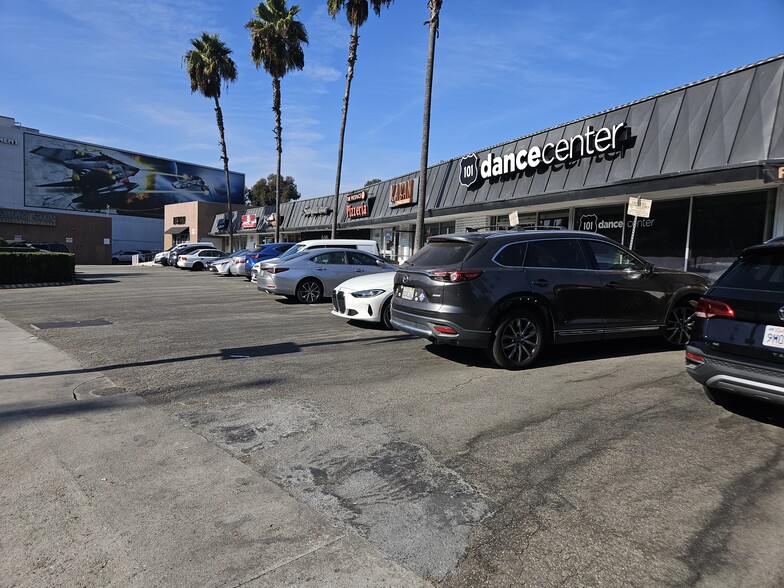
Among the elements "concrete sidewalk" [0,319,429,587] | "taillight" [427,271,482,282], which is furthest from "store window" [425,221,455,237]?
"concrete sidewalk" [0,319,429,587]

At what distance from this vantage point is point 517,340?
6438mm

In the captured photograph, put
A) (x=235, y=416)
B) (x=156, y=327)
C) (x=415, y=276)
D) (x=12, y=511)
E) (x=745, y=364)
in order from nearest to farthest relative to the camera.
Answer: (x=12, y=511), (x=745, y=364), (x=235, y=416), (x=415, y=276), (x=156, y=327)

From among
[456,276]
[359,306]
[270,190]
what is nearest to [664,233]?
[359,306]

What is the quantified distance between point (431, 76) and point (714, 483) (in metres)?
15.8

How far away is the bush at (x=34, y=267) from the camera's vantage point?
742 inches

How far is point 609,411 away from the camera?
491cm

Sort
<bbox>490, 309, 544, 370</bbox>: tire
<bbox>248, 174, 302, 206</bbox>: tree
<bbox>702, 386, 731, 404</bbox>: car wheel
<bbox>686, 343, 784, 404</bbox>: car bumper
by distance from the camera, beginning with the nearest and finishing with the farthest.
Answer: <bbox>686, 343, 784, 404</bbox>: car bumper, <bbox>702, 386, 731, 404</bbox>: car wheel, <bbox>490, 309, 544, 370</bbox>: tire, <bbox>248, 174, 302, 206</bbox>: tree

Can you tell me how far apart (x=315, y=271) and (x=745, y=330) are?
10134 mm

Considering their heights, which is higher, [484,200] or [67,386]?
[484,200]

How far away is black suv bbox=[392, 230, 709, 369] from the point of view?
620 cm

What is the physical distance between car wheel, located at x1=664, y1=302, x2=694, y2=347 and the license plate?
11.6ft

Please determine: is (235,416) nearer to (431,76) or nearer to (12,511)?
(12,511)

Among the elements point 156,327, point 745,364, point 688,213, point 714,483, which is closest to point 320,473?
point 714,483

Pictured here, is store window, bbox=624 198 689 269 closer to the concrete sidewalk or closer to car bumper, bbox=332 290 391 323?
car bumper, bbox=332 290 391 323
